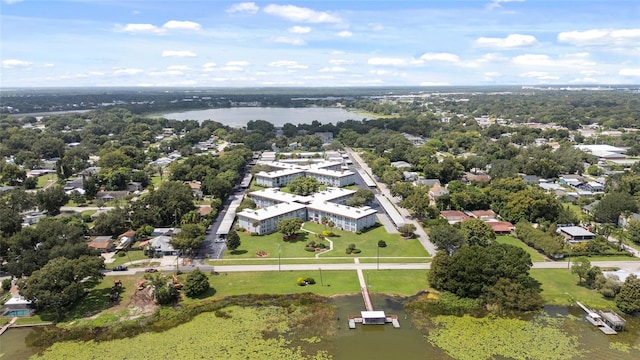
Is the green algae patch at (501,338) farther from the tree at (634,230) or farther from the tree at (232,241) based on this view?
the tree at (634,230)

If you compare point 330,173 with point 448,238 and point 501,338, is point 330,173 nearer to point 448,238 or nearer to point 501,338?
point 448,238

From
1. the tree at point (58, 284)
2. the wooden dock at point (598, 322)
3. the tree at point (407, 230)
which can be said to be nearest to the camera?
the wooden dock at point (598, 322)

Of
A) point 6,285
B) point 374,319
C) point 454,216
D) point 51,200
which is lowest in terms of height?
point 374,319

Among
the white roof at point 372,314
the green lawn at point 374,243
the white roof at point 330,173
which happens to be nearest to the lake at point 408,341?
the white roof at point 372,314

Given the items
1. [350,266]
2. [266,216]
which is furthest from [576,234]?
[266,216]

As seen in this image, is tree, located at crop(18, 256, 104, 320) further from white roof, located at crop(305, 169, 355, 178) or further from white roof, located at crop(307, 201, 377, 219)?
white roof, located at crop(305, 169, 355, 178)

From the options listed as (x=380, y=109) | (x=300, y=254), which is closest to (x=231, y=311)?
(x=300, y=254)
